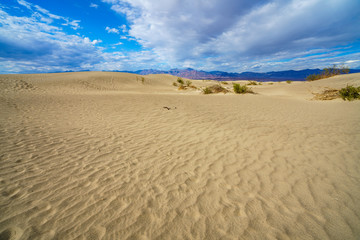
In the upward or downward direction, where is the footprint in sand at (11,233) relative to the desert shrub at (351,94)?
downward

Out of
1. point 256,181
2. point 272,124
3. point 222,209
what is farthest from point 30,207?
point 272,124

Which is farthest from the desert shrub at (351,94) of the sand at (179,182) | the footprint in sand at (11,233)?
the footprint in sand at (11,233)

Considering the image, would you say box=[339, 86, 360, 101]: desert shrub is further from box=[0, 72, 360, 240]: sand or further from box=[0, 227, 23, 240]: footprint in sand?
box=[0, 227, 23, 240]: footprint in sand

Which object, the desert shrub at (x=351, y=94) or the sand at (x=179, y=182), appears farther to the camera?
the desert shrub at (x=351, y=94)

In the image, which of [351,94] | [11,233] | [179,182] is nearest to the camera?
[11,233]

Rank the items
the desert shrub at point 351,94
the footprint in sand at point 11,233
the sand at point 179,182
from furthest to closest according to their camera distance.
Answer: the desert shrub at point 351,94
the sand at point 179,182
the footprint in sand at point 11,233

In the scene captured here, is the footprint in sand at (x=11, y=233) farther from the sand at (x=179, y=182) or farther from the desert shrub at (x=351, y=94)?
the desert shrub at (x=351, y=94)

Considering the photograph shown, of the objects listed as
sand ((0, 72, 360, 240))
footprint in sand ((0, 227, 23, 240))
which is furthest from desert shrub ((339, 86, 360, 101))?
footprint in sand ((0, 227, 23, 240))

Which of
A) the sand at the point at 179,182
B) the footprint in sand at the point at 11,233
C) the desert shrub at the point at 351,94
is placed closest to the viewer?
the footprint in sand at the point at 11,233

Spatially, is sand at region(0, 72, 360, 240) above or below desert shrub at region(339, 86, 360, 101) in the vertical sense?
below

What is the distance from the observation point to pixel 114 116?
712cm

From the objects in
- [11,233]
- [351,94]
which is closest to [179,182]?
[11,233]

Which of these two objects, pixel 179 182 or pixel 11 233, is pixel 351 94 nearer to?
pixel 179 182

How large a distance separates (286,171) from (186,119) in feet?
13.9
